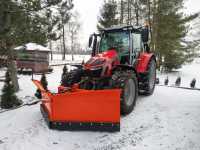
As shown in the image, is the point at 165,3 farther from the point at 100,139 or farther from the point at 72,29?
the point at 100,139

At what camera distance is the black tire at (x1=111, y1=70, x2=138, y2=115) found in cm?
665

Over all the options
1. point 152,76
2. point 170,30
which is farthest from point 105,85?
point 170,30

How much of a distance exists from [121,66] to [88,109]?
1.73 meters

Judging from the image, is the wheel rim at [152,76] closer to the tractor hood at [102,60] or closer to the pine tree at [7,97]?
the tractor hood at [102,60]

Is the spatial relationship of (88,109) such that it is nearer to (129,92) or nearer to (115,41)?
(129,92)

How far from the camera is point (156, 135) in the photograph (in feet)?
19.5

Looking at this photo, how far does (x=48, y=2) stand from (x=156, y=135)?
7797 mm

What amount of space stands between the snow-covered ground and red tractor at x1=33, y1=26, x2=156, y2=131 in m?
0.27

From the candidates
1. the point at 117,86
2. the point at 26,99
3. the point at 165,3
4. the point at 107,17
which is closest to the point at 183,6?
the point at 165,3

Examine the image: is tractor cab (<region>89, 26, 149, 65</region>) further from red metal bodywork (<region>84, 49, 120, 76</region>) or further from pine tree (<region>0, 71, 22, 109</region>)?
pine tree (<region>0, 71, 22, 109</region>)

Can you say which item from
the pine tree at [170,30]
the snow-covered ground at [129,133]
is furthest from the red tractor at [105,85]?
the pine tree at [170,30]

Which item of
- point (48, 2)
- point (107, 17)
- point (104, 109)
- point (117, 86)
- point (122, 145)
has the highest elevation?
point (107, 17)

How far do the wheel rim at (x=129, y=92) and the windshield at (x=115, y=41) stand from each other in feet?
3.85

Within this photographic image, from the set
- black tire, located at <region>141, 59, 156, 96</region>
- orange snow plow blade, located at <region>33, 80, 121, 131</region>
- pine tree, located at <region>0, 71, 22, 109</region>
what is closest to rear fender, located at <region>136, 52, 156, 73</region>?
black tire, located at <region>141, 59, 156, 96</region>
